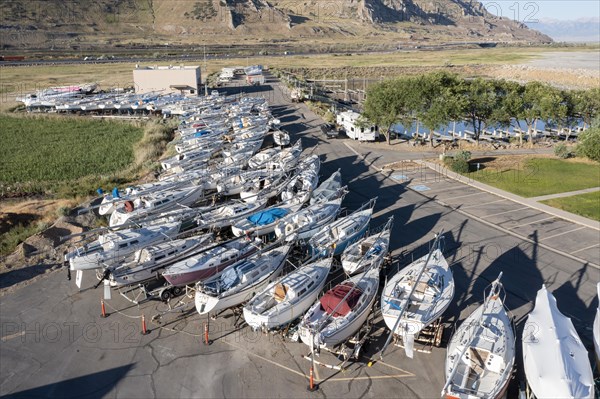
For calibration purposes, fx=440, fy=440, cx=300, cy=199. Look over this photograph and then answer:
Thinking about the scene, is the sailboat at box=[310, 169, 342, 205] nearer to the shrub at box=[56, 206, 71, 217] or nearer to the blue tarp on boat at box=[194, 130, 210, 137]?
the shrub at box=[56, 206, 71, 217]

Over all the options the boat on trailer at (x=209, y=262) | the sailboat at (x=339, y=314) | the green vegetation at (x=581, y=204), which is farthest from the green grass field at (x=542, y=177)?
the boat on trailer at (x=209, y=262)

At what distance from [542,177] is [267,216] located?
29.5 metres

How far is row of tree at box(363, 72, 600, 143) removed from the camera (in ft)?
170

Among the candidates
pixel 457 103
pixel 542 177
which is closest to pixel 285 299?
pixel 542 177

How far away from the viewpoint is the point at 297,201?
3212 centimetres

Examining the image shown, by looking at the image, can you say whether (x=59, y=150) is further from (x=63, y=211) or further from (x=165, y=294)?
(x=165, y=294)

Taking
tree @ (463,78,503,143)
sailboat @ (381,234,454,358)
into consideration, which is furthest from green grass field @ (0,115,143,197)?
tree @ (463,78,503,143)

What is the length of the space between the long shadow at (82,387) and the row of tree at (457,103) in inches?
1649

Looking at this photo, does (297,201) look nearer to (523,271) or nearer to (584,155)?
(523,271)

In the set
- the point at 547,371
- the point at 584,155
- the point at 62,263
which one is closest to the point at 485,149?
the point at 584,155

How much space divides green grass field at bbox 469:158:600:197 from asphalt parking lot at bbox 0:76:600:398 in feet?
27.0

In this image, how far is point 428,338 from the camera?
19984mm

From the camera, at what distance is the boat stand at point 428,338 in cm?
1953

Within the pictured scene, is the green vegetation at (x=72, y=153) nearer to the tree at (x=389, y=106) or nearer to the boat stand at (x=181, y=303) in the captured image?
the boat stand at (x=181, y=303)
